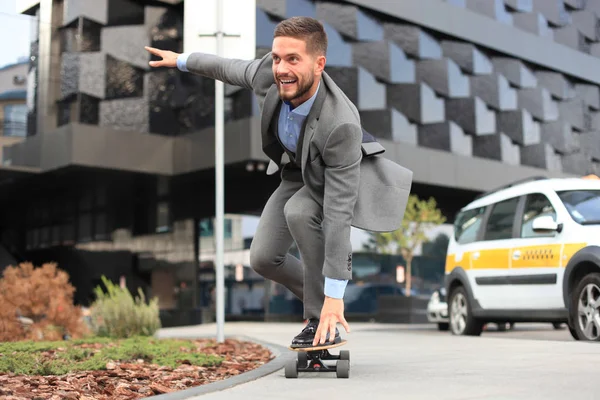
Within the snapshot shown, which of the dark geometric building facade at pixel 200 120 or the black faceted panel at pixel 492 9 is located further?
the black faceted panel at pixel 492 9

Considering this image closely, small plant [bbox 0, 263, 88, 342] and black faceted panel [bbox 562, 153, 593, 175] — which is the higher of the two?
black faceted panel [bbox 562, 153, 593, 175]

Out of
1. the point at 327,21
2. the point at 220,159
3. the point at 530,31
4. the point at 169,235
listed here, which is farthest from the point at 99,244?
the point at 530,31

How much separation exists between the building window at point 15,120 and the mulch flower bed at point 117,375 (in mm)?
14822

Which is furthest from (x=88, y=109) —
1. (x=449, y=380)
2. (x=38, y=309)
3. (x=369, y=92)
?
(x=449, y=380)

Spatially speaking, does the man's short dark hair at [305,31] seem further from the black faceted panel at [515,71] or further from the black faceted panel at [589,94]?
the black faceted panel at [589,94]

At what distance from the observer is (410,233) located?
23.3 metres

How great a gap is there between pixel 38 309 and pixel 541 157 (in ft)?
73.0

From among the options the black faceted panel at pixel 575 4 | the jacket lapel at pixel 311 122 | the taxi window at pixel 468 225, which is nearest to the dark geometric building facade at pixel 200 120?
the black faceted panel at pixel 575 4

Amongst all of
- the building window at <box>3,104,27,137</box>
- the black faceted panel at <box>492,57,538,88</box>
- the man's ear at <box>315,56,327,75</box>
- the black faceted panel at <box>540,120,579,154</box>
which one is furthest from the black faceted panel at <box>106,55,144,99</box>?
the man's ear at <box>315,56,327,75</box>

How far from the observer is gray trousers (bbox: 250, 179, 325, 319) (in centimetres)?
444

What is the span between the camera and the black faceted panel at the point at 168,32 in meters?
21.0

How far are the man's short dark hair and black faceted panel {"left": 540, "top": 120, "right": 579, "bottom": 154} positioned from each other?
26533 millimetres

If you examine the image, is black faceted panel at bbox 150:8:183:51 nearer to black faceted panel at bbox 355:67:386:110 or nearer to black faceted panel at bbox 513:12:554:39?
black faceted panel at bbox 355:67:386:110

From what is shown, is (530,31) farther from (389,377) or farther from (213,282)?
(389,377)
